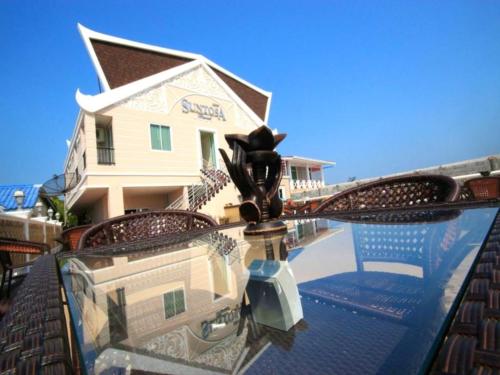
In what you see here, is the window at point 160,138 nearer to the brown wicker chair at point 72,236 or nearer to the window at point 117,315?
the brown wicker chair at point 72,236

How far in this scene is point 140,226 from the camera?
79.5 inches

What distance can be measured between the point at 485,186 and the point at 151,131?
849 cm

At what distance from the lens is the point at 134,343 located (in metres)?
0.40

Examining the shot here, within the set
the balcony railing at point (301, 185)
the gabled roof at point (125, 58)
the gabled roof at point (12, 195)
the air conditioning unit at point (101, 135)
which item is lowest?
the balcony railing at point (301, 185)

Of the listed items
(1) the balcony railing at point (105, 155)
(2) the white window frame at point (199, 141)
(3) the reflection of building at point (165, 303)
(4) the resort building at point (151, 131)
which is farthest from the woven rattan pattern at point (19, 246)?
(2) the white window frame at point (199, 141)

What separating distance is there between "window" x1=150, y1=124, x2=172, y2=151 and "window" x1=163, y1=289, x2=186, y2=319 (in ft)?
27.8

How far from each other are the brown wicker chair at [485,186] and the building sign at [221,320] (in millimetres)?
4279

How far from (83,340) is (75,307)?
19cm

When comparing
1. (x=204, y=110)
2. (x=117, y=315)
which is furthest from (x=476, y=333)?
(x=204, y=110)

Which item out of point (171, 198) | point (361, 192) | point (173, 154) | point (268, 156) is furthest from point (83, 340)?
point (171, 198)

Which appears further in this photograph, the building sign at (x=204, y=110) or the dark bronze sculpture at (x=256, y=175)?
the building sign at (x=204, y=110)

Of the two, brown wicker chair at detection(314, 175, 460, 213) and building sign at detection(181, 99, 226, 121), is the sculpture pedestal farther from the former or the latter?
building sign at detection(181, 99, 226, 121)

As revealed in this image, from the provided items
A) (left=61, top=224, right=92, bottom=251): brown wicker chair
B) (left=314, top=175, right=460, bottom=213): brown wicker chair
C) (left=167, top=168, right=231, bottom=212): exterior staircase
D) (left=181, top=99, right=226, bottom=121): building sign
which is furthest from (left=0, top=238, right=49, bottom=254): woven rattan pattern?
(left=181, top=99, right=226, bottom=121): building sign

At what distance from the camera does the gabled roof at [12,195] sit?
13615mm
